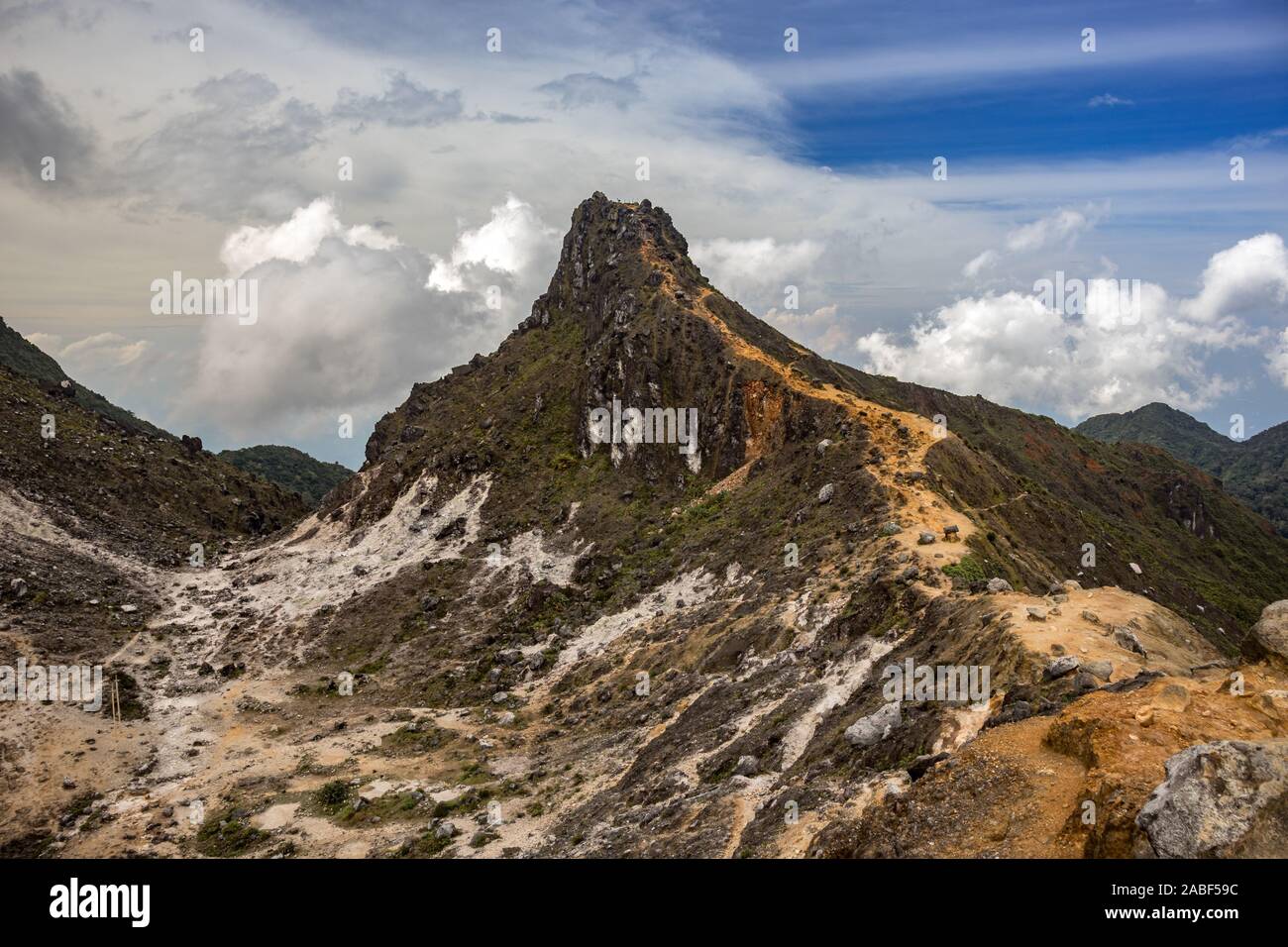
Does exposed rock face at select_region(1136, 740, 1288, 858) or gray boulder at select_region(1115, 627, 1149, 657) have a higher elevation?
exposed rock face at select_region(1136, 740, 1288, 858)

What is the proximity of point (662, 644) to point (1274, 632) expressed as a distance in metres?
37.2

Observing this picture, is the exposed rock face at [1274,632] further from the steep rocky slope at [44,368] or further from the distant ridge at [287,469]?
the distant ridge at [287,469]

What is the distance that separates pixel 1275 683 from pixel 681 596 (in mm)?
43063

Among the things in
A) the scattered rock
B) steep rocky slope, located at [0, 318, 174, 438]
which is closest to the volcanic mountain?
the scattered rock

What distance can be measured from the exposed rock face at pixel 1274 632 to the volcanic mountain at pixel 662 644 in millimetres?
162

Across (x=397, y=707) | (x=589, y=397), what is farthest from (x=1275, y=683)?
(x=589, y=397)

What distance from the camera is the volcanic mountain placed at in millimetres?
18875

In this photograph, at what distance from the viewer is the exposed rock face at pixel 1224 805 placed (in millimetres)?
11320

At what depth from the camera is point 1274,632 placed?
18375mm

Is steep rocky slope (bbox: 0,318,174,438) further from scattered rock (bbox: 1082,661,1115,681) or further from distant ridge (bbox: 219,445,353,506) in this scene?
scattered rock (bbox: 1082,661,1115,681)

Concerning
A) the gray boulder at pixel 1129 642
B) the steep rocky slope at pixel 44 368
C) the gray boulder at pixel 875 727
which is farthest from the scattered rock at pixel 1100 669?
the steep rocky slope at pixel 44 368

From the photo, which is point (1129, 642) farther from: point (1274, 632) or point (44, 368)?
point (44, 368)

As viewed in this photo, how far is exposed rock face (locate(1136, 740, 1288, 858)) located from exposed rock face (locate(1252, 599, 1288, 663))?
7418 millimetres
